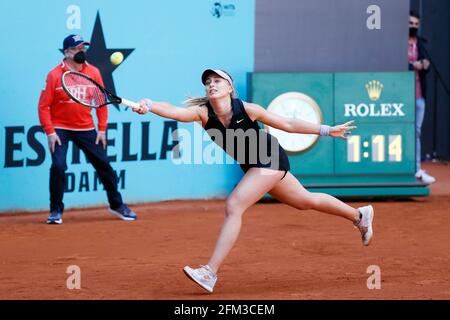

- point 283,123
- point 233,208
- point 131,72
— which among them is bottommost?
point 233,208

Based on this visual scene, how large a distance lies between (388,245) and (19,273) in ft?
11.2

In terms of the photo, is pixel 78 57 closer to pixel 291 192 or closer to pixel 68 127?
pixel 68 127

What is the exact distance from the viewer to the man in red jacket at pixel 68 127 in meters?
10.7

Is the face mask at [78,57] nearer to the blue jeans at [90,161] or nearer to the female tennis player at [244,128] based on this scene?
the blue jeans at [90,161]

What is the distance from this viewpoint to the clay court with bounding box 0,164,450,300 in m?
7.45

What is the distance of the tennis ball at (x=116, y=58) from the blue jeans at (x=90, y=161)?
1.32 metres

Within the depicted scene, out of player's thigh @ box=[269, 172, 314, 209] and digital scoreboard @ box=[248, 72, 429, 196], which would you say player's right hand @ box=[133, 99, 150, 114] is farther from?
digital scoreboard @ box=[248, 72, 429, 196]

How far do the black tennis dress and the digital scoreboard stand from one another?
5.02 metres

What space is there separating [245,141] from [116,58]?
4.88 m

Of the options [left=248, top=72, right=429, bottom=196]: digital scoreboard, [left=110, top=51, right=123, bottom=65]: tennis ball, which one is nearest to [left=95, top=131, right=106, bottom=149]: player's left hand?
[left=110, top=51, right=123, bottom=65]: tennis ball

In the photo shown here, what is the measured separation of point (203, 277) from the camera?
283 inches

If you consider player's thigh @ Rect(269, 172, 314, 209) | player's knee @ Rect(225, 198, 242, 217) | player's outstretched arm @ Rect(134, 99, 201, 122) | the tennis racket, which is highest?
the tennis racket

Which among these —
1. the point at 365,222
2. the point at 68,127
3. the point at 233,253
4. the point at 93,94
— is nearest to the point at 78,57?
the point at 68,127

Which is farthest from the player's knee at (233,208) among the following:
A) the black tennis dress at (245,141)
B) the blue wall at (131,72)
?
the blue wall at (131,72)
